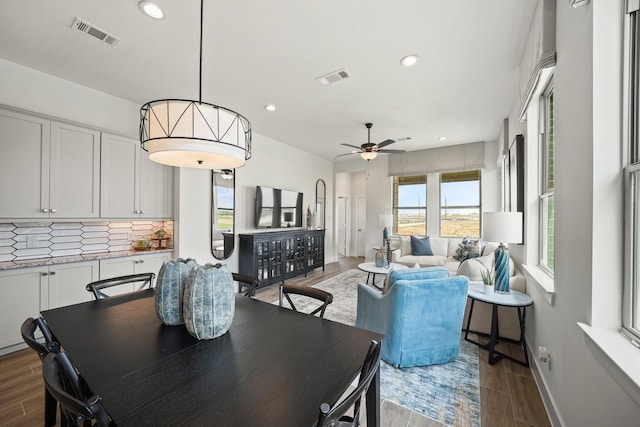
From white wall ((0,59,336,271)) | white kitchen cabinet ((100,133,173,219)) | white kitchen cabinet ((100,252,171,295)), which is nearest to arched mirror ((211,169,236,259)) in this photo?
white wall ((0,59,336,271))

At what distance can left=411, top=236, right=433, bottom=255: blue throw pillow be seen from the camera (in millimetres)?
5598

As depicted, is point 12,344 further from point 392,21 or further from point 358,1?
point 392,21

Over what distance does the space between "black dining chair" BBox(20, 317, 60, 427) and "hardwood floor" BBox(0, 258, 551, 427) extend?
0.31 m

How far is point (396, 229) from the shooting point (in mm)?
6742

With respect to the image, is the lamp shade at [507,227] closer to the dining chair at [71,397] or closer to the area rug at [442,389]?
the area rug at [442,389]

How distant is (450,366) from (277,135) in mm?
4407

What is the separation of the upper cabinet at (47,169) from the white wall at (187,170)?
0.60 feet

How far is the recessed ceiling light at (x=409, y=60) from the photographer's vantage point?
8.24 ft

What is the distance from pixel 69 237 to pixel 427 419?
415 cm

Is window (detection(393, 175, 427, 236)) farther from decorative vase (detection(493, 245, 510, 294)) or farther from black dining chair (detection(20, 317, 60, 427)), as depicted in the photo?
black dining chair (detection(20, 317, 60, 427))

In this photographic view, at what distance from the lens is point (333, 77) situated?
288cm

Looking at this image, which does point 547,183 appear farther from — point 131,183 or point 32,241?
point 32,241

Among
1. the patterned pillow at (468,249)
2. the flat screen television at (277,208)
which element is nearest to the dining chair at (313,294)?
the flat screen television at (277,208)

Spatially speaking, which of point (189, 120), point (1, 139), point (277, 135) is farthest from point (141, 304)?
point (277, 135)
